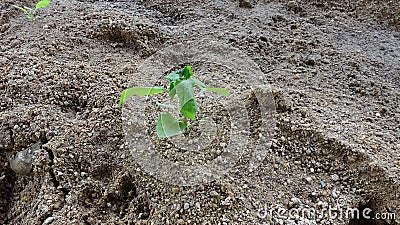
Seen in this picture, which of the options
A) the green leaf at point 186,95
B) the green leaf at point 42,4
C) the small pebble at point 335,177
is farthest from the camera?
the green leaf at point 42,4

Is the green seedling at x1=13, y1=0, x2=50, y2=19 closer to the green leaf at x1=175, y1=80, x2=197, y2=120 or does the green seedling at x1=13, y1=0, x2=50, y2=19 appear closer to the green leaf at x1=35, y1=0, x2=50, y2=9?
the green leaf at x1=35, y1=0, x2=50, y2=9

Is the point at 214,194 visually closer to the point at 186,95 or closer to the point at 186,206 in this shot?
the point at 186,206

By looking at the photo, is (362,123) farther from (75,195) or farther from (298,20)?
(75,195)

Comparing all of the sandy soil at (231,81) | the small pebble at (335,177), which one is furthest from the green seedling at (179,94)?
the small pebble at (335,177)

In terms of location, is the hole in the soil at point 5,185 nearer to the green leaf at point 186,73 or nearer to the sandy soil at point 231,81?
the sandy soil at point 231,81

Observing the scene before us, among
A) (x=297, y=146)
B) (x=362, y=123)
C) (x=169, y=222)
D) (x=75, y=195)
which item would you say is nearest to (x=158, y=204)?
(x=169, y=222)

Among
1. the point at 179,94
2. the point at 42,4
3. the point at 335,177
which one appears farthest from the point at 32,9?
the point at 335,177
